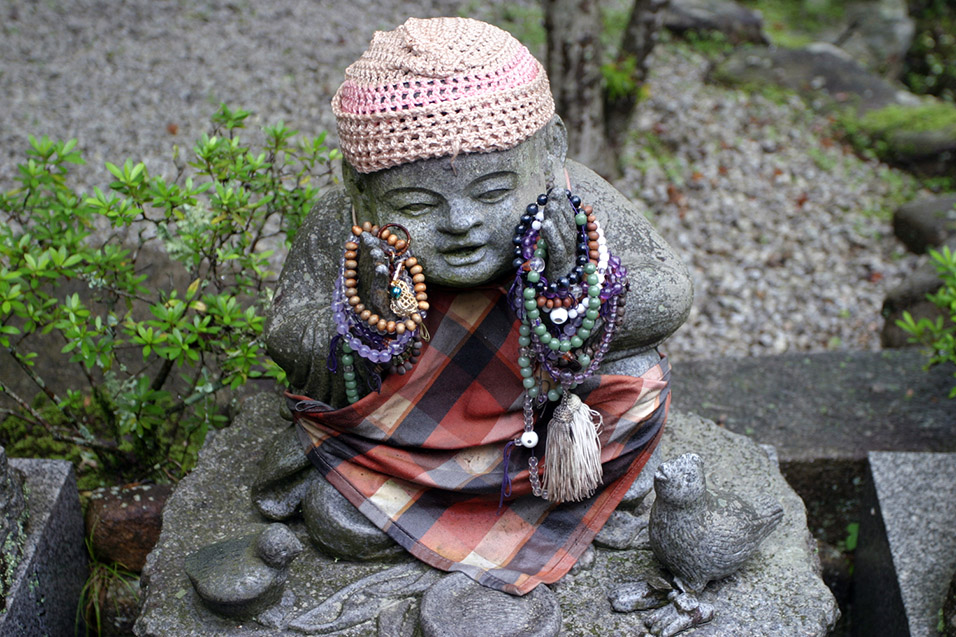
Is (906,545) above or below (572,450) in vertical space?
below

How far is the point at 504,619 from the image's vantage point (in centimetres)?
223

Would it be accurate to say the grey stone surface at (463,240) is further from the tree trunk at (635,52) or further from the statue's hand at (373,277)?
the tree trunk at (635,52)

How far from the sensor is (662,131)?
6.23 meters

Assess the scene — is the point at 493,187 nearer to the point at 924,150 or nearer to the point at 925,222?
Answer: the point at 925,222

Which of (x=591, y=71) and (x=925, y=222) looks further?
(x=925, y=222)

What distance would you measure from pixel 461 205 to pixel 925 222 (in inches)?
162

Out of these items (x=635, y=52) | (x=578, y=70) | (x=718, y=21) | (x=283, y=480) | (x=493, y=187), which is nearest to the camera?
(x=493, y=187)

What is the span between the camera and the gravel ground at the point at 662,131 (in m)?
5.14

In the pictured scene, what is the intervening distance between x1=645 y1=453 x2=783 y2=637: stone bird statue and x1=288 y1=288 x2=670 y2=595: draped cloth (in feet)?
0.74

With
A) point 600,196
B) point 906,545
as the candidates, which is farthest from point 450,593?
point 906,545

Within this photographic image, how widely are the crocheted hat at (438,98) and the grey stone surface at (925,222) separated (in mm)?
3877

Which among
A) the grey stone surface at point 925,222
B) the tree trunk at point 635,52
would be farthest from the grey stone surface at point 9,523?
the grey stone surface at point 925,222

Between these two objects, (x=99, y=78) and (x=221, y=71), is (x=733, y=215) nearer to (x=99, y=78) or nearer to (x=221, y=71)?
(x=221, y=71)

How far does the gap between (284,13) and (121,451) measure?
457 centimetres
